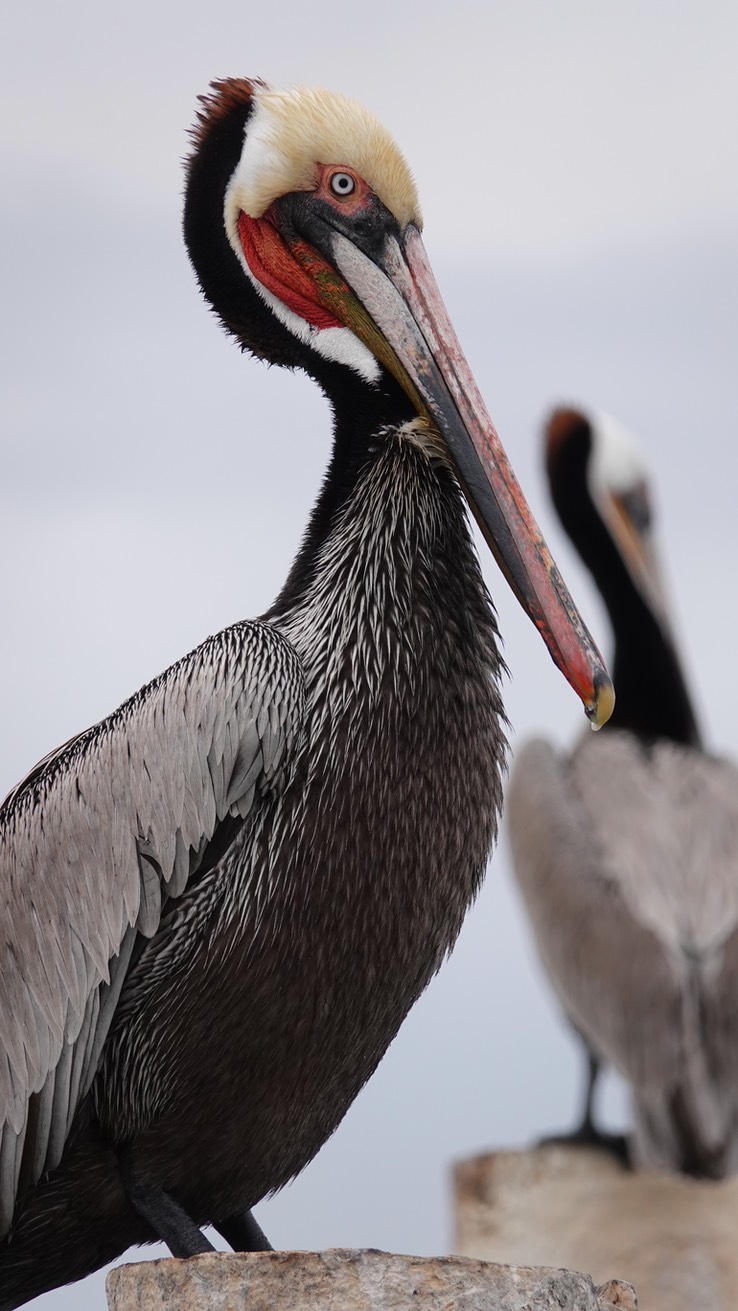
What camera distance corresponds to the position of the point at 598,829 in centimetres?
982

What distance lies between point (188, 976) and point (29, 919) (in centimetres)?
40

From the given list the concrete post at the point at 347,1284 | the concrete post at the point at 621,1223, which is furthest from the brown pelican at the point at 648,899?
the concrete post at the point at 347,1284

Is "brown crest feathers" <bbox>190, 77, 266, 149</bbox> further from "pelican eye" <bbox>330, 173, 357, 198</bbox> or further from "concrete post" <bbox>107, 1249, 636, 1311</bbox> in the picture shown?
"concrete post" <bbox>107, 1249, 636, 1311</bbox>

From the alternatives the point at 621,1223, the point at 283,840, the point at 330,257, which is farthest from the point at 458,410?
the point at 621,1223

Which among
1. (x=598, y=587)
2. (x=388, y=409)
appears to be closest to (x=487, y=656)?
(x=388, y=409)

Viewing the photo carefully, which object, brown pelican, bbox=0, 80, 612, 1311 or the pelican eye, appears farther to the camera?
the pelican eye

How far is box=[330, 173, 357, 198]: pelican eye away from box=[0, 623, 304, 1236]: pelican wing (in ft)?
3.28

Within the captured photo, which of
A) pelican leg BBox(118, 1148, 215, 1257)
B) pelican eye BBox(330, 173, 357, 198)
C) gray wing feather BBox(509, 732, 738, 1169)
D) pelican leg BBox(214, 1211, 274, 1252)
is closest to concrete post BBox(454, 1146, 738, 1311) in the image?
gray wing feather BBox(509, 732, 738, 1169)

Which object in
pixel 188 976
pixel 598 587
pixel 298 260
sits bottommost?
pixel 598 587

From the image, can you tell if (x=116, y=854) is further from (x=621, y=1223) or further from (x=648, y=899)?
(x=621, y=1223)

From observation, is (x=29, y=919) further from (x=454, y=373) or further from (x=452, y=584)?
(x=454, y=373)

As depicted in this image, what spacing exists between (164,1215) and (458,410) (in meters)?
1.74

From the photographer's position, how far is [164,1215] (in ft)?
12.0

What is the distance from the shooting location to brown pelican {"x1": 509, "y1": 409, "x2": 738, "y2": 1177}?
9.02 m
